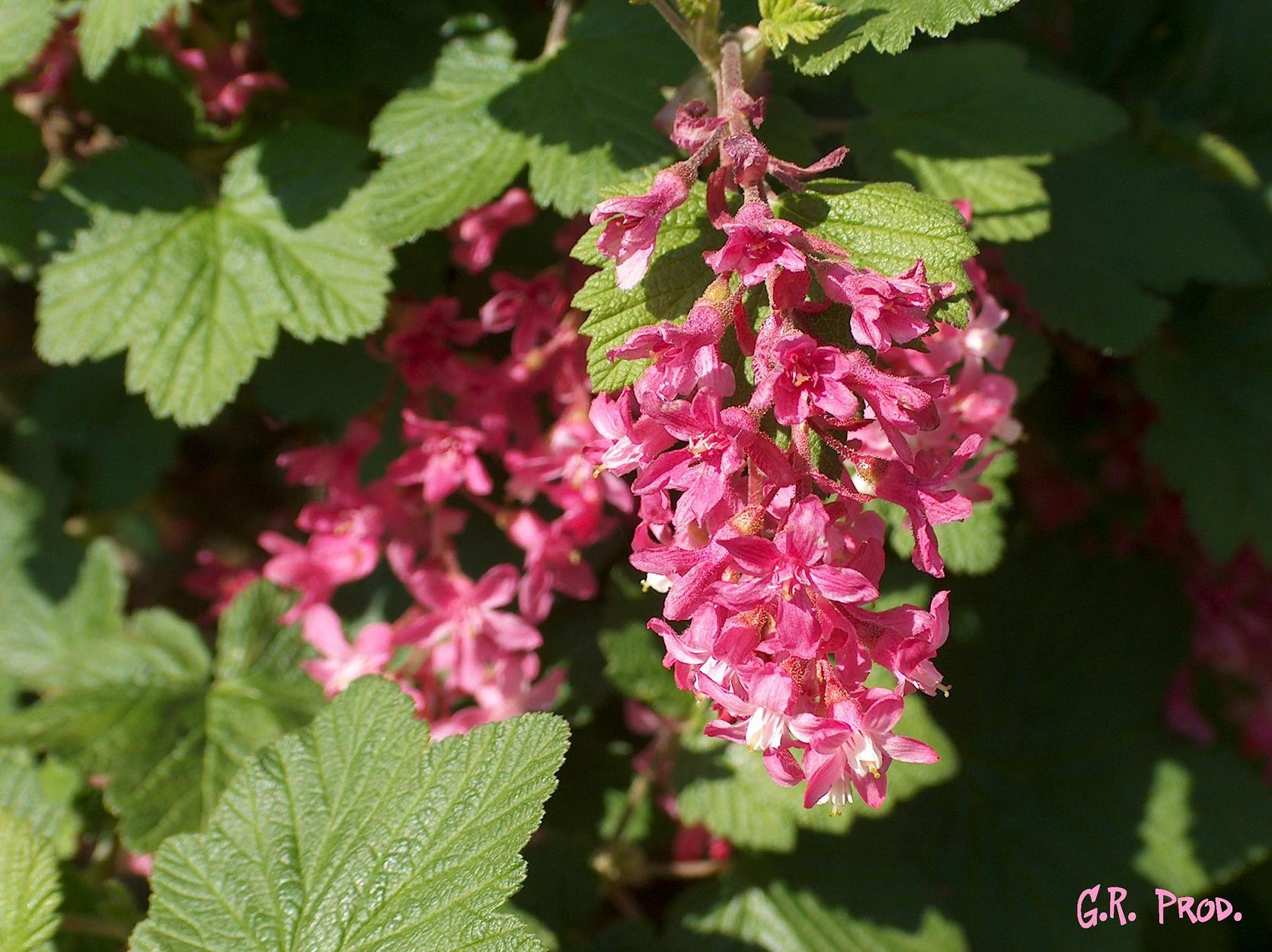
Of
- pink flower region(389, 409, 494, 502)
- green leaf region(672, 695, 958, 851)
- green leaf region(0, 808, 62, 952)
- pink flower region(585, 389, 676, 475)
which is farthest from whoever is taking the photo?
green leaf region(672, 695, 958, 851)

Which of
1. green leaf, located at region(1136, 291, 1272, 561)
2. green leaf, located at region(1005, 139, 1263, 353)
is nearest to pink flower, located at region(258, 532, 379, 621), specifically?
green leaf, located at region(1005, 139, 1263, 353)

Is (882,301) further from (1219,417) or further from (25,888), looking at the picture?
(1219,417)

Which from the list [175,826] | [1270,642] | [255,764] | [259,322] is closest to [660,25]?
[259,322]

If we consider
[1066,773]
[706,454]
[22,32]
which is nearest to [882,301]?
[706,454]

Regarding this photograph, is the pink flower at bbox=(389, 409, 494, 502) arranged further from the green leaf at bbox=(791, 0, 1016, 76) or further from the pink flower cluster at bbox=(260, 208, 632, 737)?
the green leaf at bbox=(791, 0, 1016, 76)

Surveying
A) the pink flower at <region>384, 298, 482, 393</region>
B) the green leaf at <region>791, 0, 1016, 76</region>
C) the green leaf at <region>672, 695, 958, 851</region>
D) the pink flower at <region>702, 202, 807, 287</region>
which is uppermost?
the green leaf at <region>791, 0, 1016, 76</region>

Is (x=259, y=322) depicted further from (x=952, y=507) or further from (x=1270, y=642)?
(x=1270, y=642)
